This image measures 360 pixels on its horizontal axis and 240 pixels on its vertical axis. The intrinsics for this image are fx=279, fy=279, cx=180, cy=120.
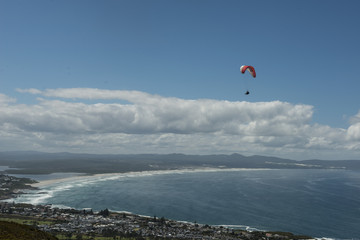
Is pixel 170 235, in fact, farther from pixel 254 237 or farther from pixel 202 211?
pixel 202 211

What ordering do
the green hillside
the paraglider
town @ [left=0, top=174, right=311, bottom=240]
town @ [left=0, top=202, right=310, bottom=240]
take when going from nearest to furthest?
the green hillside, the paraglider, town @ [left=0, top=174, right=311, bottom=240], town @ [left=0, top=202, right=310, bottom=240]

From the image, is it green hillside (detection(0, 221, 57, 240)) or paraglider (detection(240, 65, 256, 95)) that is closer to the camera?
green hillside (detection(0, 221, 57, 240))

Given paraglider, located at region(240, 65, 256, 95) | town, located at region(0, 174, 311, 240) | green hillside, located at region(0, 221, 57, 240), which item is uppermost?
paraglider, located at region(240, 65, 256, 95)

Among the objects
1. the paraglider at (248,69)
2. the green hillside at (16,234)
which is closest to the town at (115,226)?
the green hillside at (16,234)

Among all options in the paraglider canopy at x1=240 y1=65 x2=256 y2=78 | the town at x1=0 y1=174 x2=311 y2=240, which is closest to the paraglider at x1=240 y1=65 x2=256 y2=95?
the paraglider canopy at x1=240 y1=65 x2=256 y2=78

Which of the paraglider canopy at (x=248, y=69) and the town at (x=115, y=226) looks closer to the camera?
the paraglider canopy at (x=248, y=69)

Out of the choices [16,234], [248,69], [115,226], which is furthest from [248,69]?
[115,226]

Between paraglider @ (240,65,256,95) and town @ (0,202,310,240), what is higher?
paraglider @ (240,65,256,95)

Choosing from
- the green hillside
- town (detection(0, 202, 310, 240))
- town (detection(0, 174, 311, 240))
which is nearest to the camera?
the green hillside

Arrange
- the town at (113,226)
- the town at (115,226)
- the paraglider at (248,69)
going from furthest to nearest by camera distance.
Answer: the town at (115,226) < the town at (113,226) < the paraglider at (248,69)

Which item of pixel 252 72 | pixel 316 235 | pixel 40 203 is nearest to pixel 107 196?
pixel 40 203

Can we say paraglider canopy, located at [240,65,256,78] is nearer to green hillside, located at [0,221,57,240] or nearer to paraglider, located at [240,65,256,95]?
paraglider, located at [240,65,256,95]

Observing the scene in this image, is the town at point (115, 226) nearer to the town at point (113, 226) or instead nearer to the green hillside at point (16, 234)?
the town at point (113, 226)
